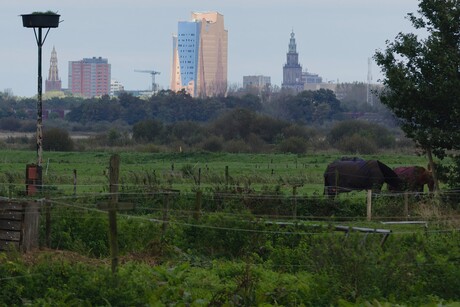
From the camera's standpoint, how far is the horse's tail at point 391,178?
120 ft

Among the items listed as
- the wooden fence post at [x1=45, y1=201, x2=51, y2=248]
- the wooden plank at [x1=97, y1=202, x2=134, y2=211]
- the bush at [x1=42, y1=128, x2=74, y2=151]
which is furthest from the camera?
the bush at [x1=42, y1=128, x2=74, y2=151]

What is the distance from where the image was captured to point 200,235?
23.7 metres

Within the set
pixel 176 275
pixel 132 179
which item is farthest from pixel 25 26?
pixel 176 275

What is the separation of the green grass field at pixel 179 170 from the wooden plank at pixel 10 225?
12.3 metres

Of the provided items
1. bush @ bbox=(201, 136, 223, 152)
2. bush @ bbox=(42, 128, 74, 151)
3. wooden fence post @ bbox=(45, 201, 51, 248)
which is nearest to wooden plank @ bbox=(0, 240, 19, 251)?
wooden fence post @ bbox=(45, 201, 51, 248)

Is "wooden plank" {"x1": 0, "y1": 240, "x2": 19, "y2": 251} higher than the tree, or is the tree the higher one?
the tree

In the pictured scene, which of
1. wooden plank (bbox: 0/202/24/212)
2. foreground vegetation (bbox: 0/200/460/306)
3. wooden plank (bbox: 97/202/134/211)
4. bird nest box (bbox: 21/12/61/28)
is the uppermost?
bird nest box (bbox: 21/12/61/28)

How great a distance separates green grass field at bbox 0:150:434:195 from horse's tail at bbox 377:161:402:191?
2.41 metres

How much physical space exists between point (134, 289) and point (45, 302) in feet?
4.26

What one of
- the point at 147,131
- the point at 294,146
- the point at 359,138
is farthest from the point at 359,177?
the point at 147,131

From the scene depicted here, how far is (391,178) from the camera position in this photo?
36875 millimetres

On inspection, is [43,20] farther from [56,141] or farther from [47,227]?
[56,141]

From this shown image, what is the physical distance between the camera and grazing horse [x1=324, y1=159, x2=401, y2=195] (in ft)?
120

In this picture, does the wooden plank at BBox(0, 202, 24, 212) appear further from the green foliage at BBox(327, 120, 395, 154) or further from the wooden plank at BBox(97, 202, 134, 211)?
the green foliage at BBox(327, 120, 395, 154)
